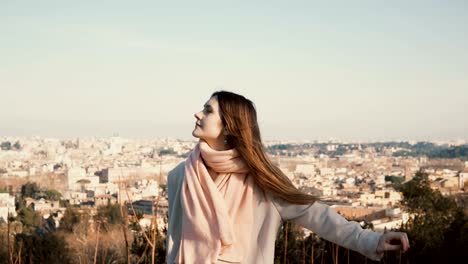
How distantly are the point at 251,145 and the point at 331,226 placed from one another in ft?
0.88

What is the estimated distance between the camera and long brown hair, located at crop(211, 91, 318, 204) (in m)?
1.79

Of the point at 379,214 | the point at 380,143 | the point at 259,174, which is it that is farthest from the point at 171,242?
the point at 380,143

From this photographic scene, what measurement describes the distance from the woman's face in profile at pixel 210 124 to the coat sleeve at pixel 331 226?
0.68 feet

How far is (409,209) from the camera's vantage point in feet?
29.1

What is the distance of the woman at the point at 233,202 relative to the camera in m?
1.78

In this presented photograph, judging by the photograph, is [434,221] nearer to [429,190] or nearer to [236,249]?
[429,190]

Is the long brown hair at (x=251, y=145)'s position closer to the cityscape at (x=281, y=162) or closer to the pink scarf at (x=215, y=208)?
the pink scarf at (x=215, y=208)

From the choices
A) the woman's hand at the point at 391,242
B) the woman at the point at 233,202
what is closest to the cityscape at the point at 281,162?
the woman at the point at 233,202

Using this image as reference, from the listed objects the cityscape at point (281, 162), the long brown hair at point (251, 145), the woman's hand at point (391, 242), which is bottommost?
the cityscape at point (281, 162)

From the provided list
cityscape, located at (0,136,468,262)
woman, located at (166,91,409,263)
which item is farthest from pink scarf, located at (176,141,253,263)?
cityscape, located at (0,136,468,262)

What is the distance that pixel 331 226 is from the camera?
69.2 inches

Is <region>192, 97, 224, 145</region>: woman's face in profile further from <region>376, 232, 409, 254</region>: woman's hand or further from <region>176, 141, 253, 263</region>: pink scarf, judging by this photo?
<region>376, 232, 409, 254</region>: woman's hand

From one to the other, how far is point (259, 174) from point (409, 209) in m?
7.38

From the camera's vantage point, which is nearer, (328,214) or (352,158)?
(328,214)
